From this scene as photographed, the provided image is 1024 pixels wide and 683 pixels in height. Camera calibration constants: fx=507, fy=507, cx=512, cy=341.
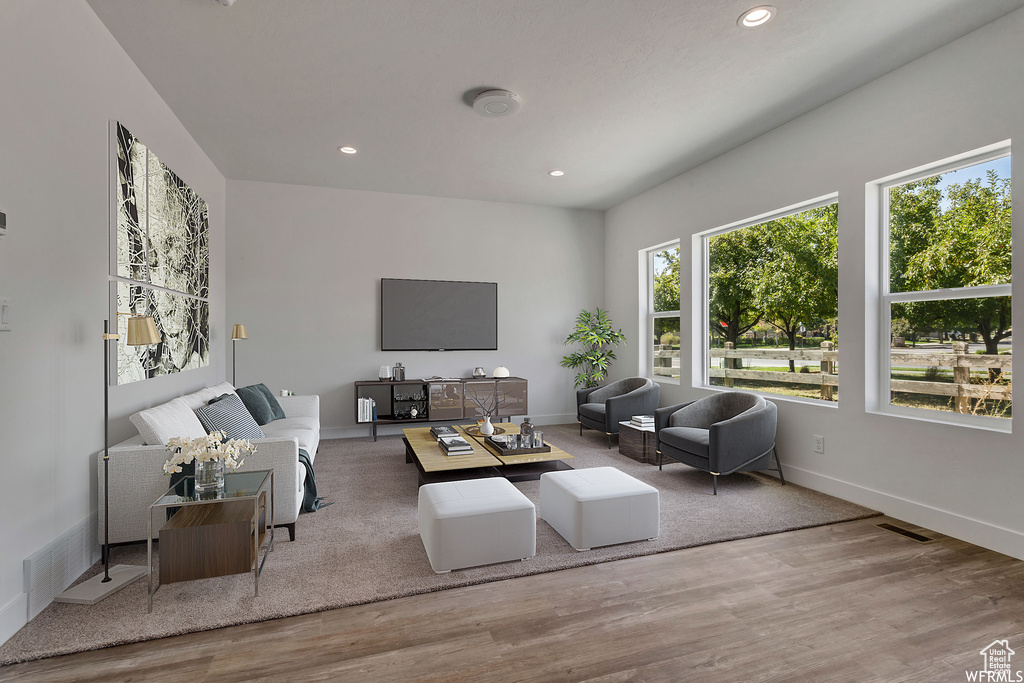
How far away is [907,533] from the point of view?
9.92 ft

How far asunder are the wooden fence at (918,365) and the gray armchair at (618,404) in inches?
38.4

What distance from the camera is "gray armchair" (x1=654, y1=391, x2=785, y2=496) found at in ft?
12.4

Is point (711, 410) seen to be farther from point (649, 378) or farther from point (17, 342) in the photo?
point (17, 342)

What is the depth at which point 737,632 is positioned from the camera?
2023mm

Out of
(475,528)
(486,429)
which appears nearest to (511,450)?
(486,429)

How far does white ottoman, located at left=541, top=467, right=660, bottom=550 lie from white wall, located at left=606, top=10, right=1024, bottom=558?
5.65 ft

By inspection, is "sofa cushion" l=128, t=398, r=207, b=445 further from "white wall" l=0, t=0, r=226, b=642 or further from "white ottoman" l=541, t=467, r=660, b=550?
"white ottoman" l=541, t=467, r=660, b=550

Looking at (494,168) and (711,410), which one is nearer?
(711,410)

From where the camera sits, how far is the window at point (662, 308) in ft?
18.8

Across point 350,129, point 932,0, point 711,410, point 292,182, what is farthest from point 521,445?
point 292,182

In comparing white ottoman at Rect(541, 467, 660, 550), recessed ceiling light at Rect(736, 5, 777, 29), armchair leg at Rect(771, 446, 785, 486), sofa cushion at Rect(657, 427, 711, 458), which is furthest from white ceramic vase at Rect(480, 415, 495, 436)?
recessed ceiling light at Rect(736, 5, 777, 29)

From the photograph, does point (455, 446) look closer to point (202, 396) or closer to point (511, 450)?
point (511, 450)

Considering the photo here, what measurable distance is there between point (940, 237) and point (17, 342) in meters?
4.95

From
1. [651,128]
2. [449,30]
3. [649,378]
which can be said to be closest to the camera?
[449,30]
